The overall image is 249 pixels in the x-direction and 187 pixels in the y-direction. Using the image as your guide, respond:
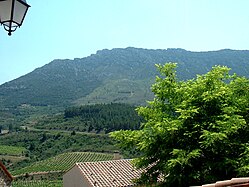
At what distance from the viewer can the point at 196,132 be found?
44.9 feet

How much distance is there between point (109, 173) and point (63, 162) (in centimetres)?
4855

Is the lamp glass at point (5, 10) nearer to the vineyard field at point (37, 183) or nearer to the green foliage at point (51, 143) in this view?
the vineyard field at point (37, 183)

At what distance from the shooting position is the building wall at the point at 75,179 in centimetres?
2648

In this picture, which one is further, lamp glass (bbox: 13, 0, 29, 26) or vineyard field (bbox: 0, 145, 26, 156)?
vineyard field (bbox: 0, 145, 26, 156)

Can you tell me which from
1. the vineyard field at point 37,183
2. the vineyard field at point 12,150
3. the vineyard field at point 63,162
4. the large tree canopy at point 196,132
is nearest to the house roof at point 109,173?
the large tree canopy at point 196,132

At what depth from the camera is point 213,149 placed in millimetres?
13008

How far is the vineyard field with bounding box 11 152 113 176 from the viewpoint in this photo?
69.1m

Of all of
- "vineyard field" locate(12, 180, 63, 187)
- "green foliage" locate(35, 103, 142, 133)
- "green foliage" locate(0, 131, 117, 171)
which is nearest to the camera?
"vineyard field" locate(12, 180, 63, 187)

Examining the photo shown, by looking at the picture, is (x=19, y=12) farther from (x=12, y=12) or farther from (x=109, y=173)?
(x=109, y=173)

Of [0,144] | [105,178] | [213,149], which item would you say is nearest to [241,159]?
[213,149]

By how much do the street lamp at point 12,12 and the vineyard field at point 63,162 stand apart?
2536 inches

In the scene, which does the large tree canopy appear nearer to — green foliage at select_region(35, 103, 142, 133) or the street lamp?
the street lamp

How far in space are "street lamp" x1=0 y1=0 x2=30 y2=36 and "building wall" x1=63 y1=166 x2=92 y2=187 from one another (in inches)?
852

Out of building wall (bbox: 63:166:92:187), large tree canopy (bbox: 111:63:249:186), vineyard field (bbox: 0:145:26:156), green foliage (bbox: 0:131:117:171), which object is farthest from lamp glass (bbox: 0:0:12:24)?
vineyard field (bbox: 0:145:26:156)
